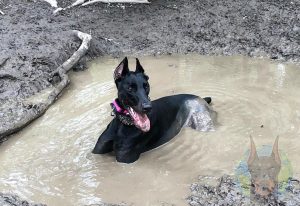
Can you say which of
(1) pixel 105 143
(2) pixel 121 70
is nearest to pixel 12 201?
(1) pixel 105 143

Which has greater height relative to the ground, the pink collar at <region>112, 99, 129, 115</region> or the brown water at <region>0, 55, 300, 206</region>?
the pink collar at <region>112, 99, 129, 115</region>

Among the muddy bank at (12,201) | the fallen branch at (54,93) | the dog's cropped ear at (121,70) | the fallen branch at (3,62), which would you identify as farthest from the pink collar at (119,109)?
the fallen branch at (3,62)

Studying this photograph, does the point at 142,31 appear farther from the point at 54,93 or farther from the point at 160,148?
the point at 160,148

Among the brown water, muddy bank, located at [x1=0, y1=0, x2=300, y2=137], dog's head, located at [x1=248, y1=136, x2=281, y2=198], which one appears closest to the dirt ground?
muddy bank, located at [x1=0, y1=0, x2=300, y2=137]

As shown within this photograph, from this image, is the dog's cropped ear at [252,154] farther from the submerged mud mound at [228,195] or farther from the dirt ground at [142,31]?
the dirt ground at [142,31]

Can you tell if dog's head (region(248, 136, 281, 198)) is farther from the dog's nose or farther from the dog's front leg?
the dog's front leg

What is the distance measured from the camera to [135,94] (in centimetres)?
541

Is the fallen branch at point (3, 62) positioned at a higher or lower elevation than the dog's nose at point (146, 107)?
lower

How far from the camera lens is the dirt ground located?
8.62m

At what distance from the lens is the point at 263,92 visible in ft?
25.2

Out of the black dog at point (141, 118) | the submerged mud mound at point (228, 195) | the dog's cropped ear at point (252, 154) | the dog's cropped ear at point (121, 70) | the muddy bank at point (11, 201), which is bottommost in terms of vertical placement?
the muddy bank at point (11, 201)

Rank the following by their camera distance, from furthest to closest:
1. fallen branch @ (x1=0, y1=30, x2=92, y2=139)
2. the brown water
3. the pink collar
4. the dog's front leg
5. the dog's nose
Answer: fallen branch @ (x1=0, y1=30, x2=92, y2=139) < the dog's front leg < the pink collar < the brown water < the dog's nose

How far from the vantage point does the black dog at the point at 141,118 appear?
5473mm

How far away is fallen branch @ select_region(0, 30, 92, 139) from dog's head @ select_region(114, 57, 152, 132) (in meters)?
1.91
